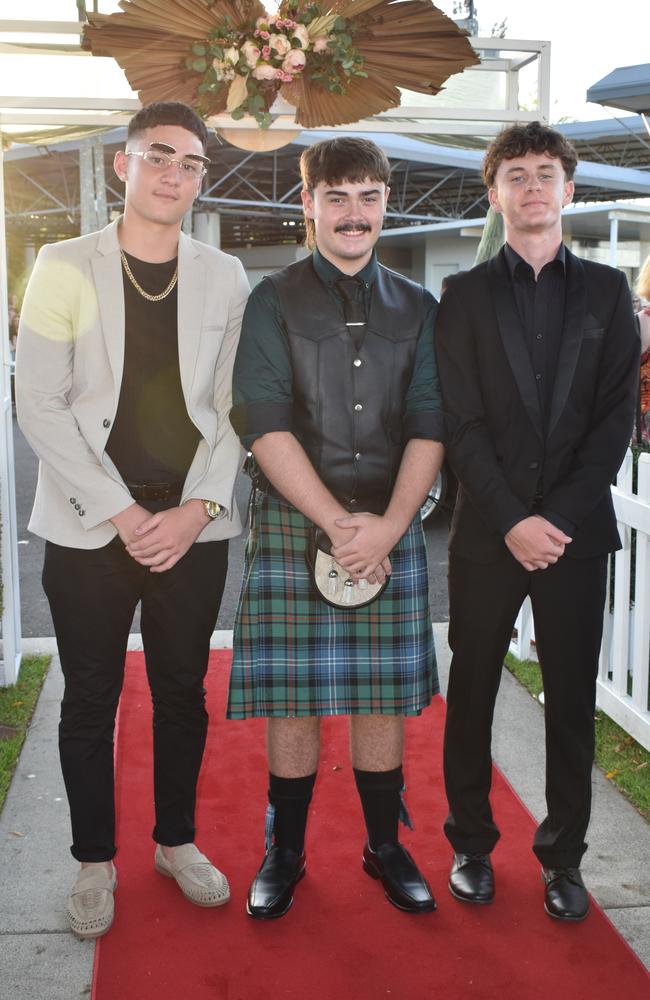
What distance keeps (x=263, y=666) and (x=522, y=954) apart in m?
0.97

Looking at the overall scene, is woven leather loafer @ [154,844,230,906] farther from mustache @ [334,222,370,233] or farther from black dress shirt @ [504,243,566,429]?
mustache @ [334,222,370,233]

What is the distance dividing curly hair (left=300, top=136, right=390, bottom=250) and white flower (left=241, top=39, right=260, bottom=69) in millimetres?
580

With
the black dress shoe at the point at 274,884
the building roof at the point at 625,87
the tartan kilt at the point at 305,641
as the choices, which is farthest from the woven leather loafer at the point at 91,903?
the building roof at the point at 625,87

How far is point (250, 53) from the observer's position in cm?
294

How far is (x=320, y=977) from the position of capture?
Result: 233 centimetres

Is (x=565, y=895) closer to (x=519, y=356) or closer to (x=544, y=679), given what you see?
(x=544, y=679)

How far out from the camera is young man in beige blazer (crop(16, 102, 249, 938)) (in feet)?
8.13

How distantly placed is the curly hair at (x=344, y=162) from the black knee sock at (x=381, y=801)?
1582 millimetres

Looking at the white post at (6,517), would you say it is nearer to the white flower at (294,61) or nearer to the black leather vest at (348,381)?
the white flower at (294,61)

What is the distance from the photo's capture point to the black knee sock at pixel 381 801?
270 cm

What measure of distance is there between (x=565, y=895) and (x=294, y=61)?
250 centimetres

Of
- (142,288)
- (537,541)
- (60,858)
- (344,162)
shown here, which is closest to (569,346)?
(537,541)

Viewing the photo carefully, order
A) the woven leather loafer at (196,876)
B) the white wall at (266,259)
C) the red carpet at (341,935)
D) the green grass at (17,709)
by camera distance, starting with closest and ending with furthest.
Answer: the red carpet at (341,935) < the woven leather loafer at (196,876) < the green grass at (17,709) < the white wall at (266,259)

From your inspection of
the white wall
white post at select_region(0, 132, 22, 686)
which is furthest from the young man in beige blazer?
the white wall
